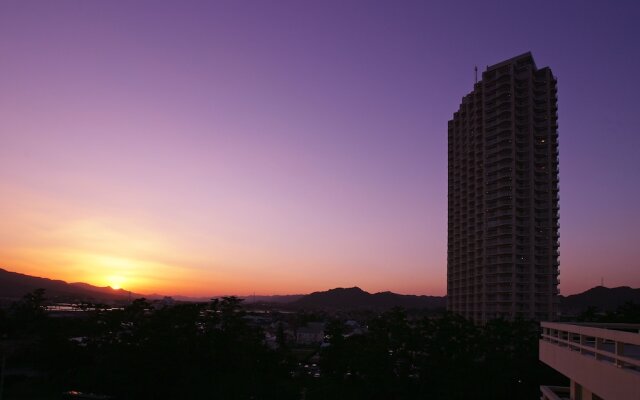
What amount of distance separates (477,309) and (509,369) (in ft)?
102

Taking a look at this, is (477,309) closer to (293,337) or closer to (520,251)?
(520,251)

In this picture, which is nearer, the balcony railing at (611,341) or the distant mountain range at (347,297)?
the balcony railing at (611,341)

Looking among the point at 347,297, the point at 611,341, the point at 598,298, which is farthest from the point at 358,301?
the point at 611,341

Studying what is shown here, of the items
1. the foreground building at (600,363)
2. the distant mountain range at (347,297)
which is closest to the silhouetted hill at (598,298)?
the distant mountain range at (347,297)

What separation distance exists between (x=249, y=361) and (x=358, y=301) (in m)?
144

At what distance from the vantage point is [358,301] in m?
164

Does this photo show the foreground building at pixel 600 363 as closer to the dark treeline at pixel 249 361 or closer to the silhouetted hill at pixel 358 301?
the dark treeline at pixel 249 361

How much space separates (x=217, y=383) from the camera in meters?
22.4

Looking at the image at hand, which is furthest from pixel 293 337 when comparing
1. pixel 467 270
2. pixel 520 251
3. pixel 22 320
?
pixel 22 320

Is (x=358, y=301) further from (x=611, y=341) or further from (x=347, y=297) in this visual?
(x=611, y=341)

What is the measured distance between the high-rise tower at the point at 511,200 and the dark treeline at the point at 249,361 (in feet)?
81.4

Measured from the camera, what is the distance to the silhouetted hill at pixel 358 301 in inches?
5994

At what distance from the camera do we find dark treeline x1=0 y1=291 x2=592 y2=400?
71.5ft

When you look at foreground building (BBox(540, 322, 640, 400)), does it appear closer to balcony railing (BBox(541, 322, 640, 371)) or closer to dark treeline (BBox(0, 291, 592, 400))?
balcony railing (BBox(541, 322, 640, 371))
